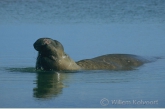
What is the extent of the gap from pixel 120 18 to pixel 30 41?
8366 millimetres

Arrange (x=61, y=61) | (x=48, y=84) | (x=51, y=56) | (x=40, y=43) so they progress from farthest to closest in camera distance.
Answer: (x=61, y=61), (x=51, y=56), (x=40, y=43), (x=48, y=84)

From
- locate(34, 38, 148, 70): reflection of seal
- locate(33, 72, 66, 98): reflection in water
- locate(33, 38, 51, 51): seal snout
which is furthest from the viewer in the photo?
locate(34, 38, 148, 70): reflection of seal

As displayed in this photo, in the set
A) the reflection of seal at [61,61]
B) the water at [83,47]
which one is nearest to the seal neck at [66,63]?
the reflection of seal at [61,61]

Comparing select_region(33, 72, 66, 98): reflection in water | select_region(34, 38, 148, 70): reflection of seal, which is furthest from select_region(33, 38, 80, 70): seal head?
select_region(33, 72, 66, 98): reflection in water

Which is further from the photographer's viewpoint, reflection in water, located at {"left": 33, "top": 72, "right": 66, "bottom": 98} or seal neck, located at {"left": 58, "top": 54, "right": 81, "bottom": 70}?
seal neck, located at {"left": 58, "top": 54, "right": 81, "bottom": 70}

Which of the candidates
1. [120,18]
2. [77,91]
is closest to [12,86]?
[77,91]

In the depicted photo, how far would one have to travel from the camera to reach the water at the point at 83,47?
12164 millimetres

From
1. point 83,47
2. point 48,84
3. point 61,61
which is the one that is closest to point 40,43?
point 61,61

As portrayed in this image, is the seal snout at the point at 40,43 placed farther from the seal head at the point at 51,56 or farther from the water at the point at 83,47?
the water at the point at 83,47

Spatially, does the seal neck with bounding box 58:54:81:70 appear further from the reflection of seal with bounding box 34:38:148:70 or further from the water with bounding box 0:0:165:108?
the water with bounding box 0:0:165:108

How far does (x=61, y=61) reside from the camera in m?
14.9

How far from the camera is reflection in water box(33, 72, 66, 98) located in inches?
491

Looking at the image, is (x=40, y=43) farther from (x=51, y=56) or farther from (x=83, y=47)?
(x=83, y=47)

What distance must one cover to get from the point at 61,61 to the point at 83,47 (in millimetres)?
4328
